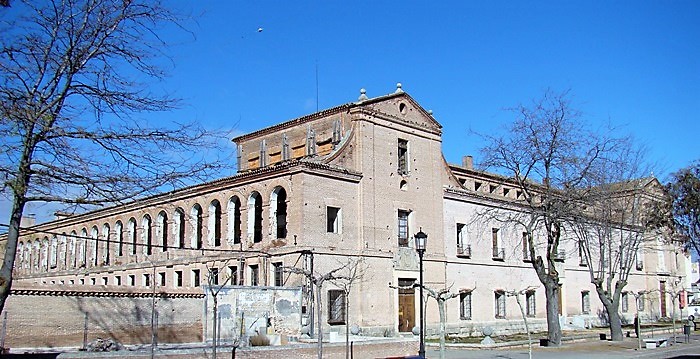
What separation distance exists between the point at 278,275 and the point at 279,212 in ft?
10.4

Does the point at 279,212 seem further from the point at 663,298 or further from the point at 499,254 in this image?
the point at 663,298

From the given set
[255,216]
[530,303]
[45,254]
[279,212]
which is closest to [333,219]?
[279,212]

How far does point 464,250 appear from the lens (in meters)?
42.8

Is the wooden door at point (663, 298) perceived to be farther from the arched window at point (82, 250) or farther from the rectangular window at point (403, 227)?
the arched window at point (82, 250)

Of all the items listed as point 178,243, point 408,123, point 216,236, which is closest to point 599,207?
point 408,123

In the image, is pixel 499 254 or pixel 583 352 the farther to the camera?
pixel 499 254

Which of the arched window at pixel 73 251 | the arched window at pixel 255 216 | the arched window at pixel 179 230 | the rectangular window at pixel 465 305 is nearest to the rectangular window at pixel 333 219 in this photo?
the arched window at pixel 255 216

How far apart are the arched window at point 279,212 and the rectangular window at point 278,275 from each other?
55.2 inches

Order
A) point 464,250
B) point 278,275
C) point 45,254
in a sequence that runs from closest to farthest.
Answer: point 278,275, point 464,250, point 45,254

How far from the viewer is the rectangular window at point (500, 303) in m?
44.7

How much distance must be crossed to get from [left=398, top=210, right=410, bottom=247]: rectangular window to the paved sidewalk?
24.7ft

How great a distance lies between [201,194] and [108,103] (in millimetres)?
28545

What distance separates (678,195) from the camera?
36375mm

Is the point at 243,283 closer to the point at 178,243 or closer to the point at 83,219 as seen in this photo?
the point at 178,243
